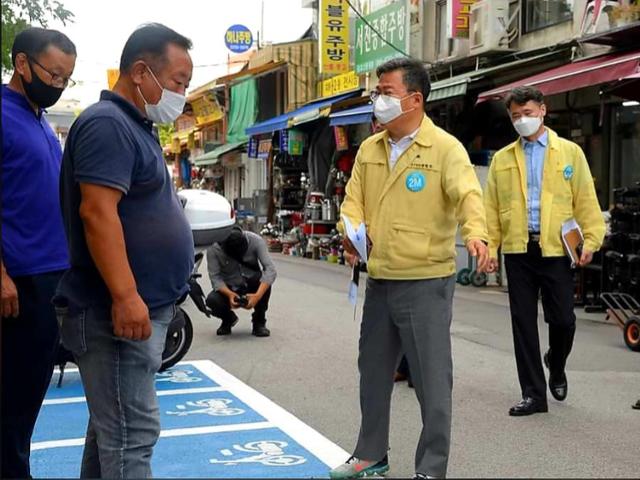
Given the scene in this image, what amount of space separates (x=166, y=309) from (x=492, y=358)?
17.3ft

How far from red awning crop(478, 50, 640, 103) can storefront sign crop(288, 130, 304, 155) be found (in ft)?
34.9

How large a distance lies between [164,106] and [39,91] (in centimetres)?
88

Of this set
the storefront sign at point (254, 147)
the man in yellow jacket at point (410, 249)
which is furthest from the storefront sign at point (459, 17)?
the man in yellow jacket at point (410, 249)

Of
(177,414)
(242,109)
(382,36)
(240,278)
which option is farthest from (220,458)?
(242,109)

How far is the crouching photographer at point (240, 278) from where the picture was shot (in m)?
8.95

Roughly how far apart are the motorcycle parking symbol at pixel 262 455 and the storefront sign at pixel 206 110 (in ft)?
102

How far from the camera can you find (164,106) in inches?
124

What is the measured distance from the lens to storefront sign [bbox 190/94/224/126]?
3625 centimetres

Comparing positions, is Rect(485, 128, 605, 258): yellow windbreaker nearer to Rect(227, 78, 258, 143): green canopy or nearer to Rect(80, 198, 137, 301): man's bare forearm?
Rect(80, 198, 137, 301): man's bare forearm

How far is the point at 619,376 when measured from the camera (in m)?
7.18

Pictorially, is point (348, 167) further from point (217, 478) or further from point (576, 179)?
point (217, 478)

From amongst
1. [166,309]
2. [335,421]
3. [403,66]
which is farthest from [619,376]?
[166,309]

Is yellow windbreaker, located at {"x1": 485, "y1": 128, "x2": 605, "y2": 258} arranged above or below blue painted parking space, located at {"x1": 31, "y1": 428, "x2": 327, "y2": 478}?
above

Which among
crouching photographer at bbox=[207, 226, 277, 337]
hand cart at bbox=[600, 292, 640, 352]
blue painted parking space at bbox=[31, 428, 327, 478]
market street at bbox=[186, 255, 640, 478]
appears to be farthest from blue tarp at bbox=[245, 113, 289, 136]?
blue painted parking space at bbox=[31, 428, 327, 478]
